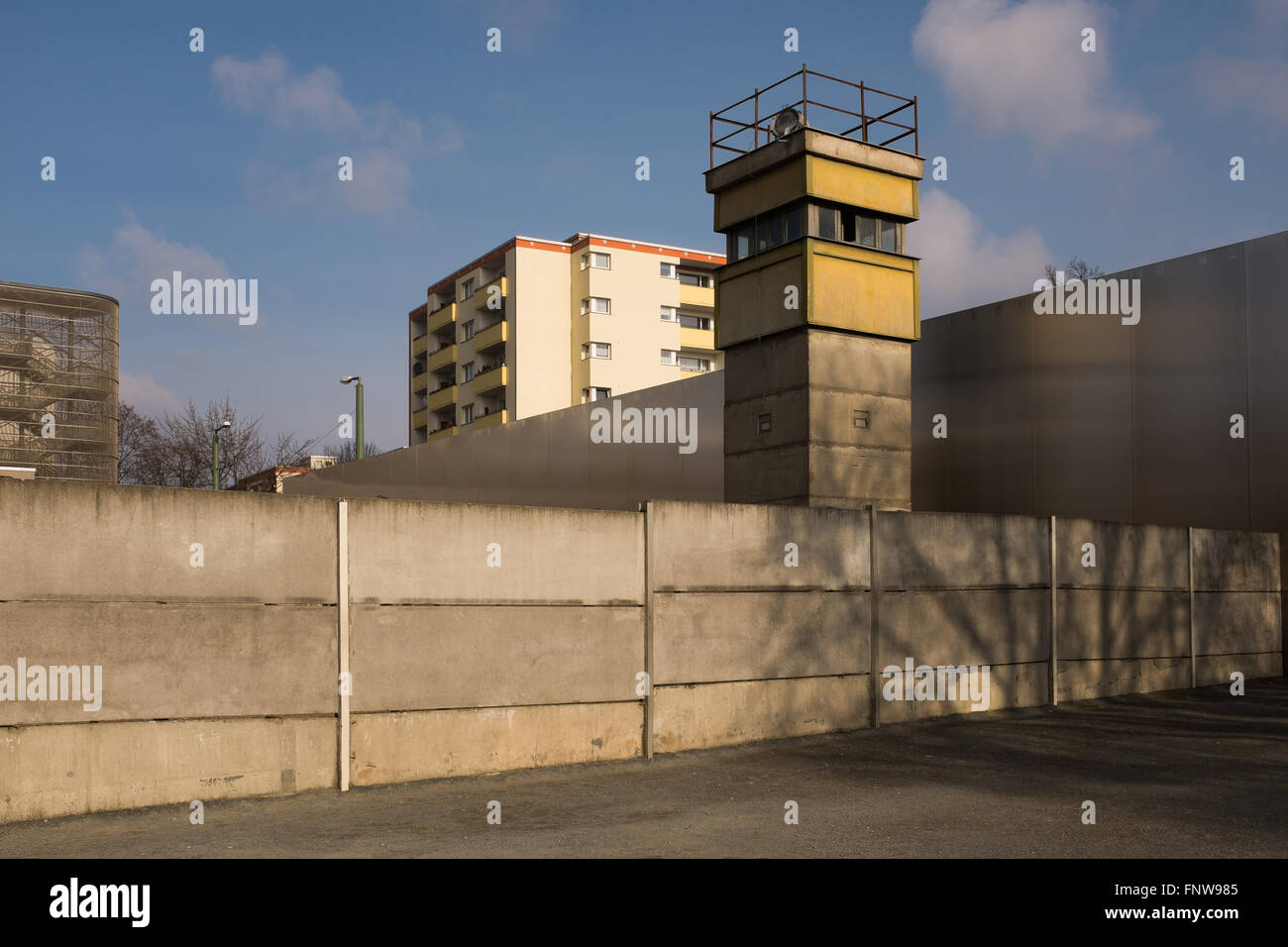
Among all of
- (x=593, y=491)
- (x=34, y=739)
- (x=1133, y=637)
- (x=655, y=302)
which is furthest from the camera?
(x=655, y=302)

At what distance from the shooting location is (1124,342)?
20203mm

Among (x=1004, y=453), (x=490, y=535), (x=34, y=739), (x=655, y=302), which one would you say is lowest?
(x=34, y=739)

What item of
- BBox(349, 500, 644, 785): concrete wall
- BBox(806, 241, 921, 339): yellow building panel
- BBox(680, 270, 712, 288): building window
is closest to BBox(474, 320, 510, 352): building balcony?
BBox(680, 270, 712, 288): building window

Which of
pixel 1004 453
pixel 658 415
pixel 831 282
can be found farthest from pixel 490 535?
pixel 658 415

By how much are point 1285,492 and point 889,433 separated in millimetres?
6422

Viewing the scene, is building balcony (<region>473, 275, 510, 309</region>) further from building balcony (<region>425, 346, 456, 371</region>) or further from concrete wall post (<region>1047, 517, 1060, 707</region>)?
concrete wall post (<region>1047, 517, 1060, 707</region>)

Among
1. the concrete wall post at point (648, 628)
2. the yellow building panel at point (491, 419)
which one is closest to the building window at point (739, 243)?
the concrete wall post at point (648, 628)

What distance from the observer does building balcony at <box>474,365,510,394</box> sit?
72.8m

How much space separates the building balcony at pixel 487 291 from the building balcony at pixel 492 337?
1877mm

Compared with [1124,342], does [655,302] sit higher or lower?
higher

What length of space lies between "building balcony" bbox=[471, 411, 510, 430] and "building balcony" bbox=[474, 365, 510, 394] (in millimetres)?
1653

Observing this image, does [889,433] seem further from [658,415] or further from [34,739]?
[34,739]

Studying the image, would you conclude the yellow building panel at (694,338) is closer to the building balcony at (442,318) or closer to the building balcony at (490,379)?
the building balcony at (490,379)

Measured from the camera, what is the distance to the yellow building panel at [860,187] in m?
18.2
